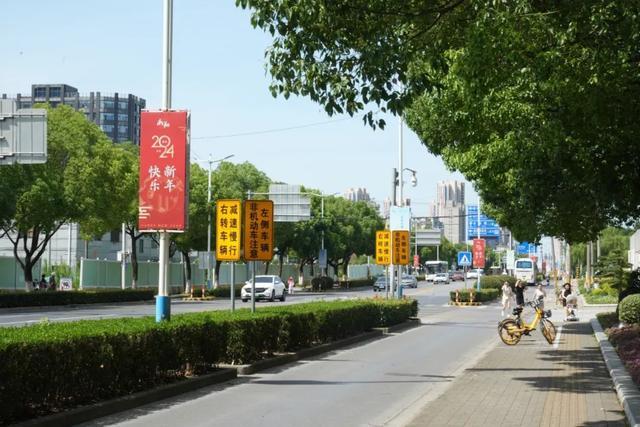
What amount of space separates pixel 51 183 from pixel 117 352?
31432 mm

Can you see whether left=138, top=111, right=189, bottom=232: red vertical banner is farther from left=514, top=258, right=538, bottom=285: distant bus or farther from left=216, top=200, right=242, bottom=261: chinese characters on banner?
left=514, top=258, right=538, bottom=285: distant bus

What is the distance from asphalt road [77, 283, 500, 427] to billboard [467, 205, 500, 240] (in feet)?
147

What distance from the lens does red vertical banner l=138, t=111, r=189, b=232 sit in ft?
42.9

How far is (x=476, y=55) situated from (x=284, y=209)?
40381 mm

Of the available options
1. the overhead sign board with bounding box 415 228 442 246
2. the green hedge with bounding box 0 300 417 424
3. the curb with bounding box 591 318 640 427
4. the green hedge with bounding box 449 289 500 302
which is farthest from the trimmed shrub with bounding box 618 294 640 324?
the overhead sign board with bounding box 415 228 442 246

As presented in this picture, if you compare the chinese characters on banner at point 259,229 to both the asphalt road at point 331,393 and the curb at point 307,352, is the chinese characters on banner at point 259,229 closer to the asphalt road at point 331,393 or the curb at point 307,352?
the curb at point 307,352

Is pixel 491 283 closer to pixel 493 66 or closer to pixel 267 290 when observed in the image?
pixel 267 290

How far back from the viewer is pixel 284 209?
168ft

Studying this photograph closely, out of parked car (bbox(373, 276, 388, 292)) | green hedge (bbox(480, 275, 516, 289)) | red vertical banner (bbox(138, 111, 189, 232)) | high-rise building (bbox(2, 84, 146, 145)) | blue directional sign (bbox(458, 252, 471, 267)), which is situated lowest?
parked car (bbox(373, 276, 388, 292))

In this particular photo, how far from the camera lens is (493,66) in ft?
38.2

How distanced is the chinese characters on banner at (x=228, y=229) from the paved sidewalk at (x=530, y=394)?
5.92 m

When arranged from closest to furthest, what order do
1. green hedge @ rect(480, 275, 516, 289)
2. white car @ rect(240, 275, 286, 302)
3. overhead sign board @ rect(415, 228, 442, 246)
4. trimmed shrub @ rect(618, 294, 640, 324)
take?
trimmed shrub @ rect(618, 294, 640, 324), white car @ rect(240, 275, 286, 302), green hedge @ rect(480, 275, 516, 289), overhead sign board @ rect(415, 228, 442, 246)

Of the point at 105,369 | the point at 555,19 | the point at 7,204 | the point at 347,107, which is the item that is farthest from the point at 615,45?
the point at 7,204

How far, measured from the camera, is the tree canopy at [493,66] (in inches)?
356
